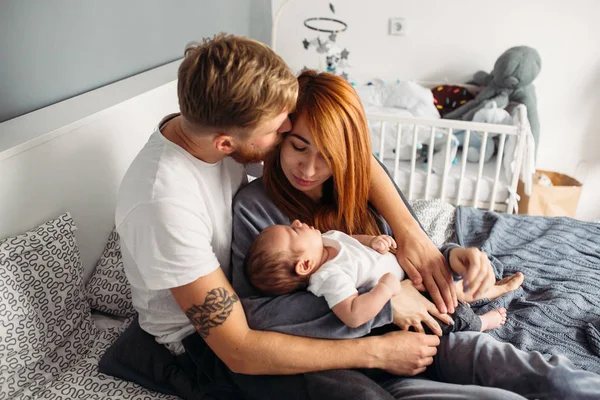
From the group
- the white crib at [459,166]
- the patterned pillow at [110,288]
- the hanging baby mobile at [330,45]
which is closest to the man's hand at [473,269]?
the patterned pillow at [110,288]

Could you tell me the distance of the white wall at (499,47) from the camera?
334 cm

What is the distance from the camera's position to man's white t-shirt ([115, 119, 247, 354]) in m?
1.12

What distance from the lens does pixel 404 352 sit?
3.99 feet

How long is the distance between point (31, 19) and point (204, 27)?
132cm

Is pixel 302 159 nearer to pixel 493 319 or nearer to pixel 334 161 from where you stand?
pixel 334 161

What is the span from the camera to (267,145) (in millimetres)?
1229

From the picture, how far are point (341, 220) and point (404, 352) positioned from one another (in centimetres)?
45

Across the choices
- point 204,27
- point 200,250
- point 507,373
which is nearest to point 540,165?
point 204,27

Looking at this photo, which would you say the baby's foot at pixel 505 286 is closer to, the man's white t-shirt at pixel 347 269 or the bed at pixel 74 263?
the bed at pixel 74 263

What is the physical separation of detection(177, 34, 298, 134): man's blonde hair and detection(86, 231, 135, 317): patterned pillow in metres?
0.69

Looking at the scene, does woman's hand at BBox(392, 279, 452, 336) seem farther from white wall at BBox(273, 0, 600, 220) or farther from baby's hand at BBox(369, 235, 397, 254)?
white wall at BBox(273, 0, 600, 220)

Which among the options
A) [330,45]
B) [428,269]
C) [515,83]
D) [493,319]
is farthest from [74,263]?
[515,83]

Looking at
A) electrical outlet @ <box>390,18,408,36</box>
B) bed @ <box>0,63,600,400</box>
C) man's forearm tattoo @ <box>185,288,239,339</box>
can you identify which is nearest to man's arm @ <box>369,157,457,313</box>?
bed @ <box>0,63,600,400</box>

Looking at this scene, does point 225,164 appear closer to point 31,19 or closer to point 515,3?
point 31,19
